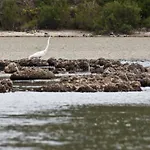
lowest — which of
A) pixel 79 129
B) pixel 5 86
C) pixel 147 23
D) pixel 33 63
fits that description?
pixel 147 23

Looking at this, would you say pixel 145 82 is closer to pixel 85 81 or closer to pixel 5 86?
pixel 85 81

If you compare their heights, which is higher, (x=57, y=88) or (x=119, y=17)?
(x=57, y=88)

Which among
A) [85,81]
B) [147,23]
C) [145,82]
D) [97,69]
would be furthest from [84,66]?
[147,23]

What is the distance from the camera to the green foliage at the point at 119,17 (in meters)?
119

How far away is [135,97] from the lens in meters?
25.8

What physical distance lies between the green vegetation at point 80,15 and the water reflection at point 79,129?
317 feet

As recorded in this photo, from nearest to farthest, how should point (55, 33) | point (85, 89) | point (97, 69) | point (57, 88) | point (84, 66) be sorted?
point (85, 89), point (57, 88), point (97, 69), point (84, 66), point (55, 33)

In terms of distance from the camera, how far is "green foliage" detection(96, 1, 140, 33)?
119 m

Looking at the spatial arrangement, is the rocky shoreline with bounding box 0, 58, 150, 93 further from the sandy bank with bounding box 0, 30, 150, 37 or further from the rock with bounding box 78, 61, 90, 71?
the sandy bank with bounding box 0, 30, 150, 37

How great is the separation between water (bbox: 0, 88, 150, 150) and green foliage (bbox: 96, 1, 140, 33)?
9190cm

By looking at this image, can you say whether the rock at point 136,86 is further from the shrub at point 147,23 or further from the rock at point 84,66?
the shrub at point 147,23

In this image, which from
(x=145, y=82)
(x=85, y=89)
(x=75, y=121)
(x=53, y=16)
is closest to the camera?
(x=75, y=121)

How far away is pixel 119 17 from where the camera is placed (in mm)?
122438

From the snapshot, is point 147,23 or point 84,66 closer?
point 84,66
